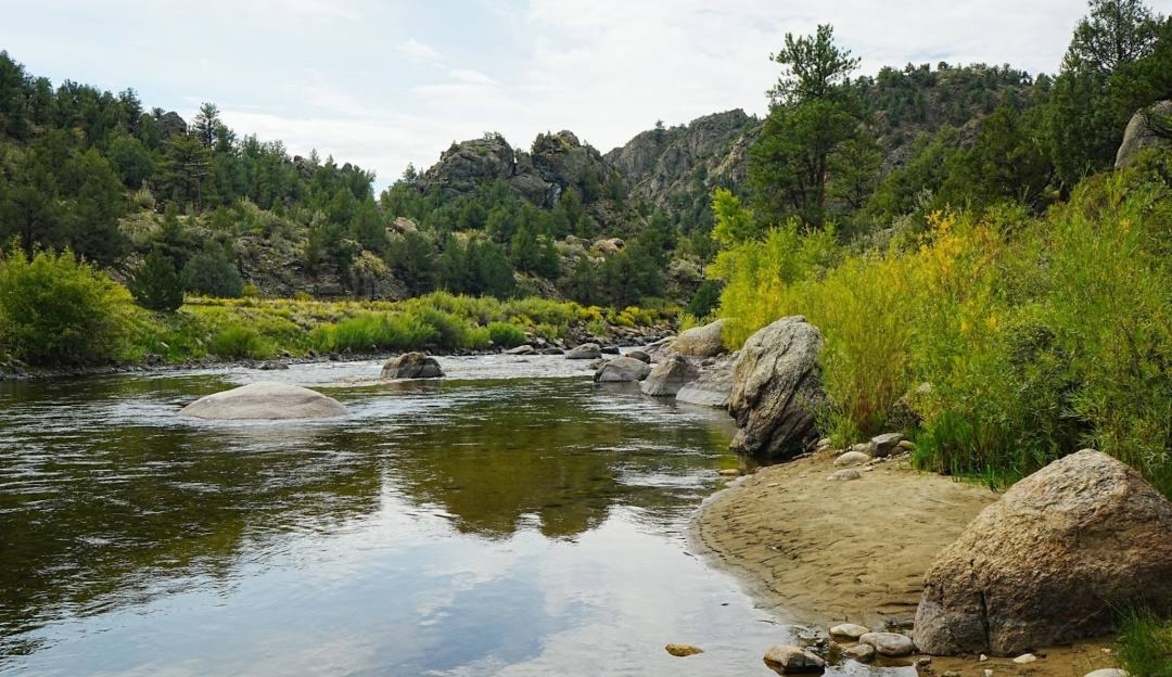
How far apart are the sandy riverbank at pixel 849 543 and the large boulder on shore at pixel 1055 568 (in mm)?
186

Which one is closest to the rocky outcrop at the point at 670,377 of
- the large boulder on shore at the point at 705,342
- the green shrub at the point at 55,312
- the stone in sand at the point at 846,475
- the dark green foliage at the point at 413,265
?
the large boulder on shore at the point at 705,342

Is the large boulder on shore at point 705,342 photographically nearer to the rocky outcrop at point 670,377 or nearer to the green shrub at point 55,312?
the rocky outcrop at point 670,377

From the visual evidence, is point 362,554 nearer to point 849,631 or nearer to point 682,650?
point 682,650

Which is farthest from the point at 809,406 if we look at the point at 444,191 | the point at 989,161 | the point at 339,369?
the point at 444,191

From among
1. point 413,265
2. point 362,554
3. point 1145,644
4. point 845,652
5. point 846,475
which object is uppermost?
point 413,265

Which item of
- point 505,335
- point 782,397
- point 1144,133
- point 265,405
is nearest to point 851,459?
point 782,397

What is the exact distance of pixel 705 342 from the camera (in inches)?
1373

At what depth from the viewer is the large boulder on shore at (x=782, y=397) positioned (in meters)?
15.1

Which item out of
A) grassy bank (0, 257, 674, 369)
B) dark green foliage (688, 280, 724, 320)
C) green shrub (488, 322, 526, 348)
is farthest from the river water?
dark green foliage (688, 280, 724, 320)

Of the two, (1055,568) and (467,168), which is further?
(467,168)

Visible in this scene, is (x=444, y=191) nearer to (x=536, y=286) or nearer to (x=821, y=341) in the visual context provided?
(x=536, y=286)

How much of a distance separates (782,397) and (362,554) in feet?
29.0

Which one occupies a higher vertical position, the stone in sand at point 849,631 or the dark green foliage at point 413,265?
the dark green foliage at point 413,265

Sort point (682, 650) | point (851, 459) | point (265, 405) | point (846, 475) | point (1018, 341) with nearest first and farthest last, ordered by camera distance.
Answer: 1. point (682, 650)
2. point (1018, 341)
3. point (846, 475)
4. point (851, 459)
5. point (265, 405)
